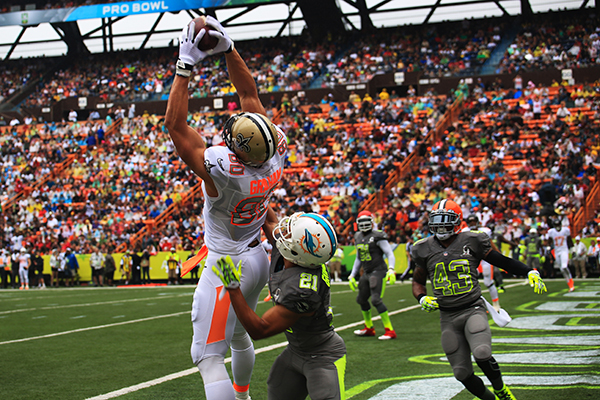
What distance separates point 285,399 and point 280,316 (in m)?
0.55

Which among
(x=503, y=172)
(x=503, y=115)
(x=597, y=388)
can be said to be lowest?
(x=597, y=388)

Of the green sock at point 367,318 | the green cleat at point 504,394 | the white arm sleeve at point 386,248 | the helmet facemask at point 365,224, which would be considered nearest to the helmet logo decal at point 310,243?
the green cleat at point 504,394

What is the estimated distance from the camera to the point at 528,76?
28.2m

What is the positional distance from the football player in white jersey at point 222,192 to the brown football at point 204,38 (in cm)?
2

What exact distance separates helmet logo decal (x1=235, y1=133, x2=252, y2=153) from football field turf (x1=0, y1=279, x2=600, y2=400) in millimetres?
2500

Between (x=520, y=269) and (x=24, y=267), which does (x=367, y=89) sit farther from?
(x=520, y=269)

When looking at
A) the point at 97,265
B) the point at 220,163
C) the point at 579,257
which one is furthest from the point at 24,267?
the point at 220,163

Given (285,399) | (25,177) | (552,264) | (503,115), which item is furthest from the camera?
(25,177)

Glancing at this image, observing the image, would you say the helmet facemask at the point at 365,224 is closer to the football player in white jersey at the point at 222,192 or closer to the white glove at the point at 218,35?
the football player in white jersey at the point at 222,192

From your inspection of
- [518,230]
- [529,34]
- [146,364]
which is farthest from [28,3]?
[146,364]

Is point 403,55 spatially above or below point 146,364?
above

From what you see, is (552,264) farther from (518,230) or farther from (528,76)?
(528,76)

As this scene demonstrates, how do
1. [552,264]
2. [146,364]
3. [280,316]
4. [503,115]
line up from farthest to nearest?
1. [503,115]
2. [552,264]
3. [146,364]
4. [280,316]

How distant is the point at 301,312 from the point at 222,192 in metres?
0.91
